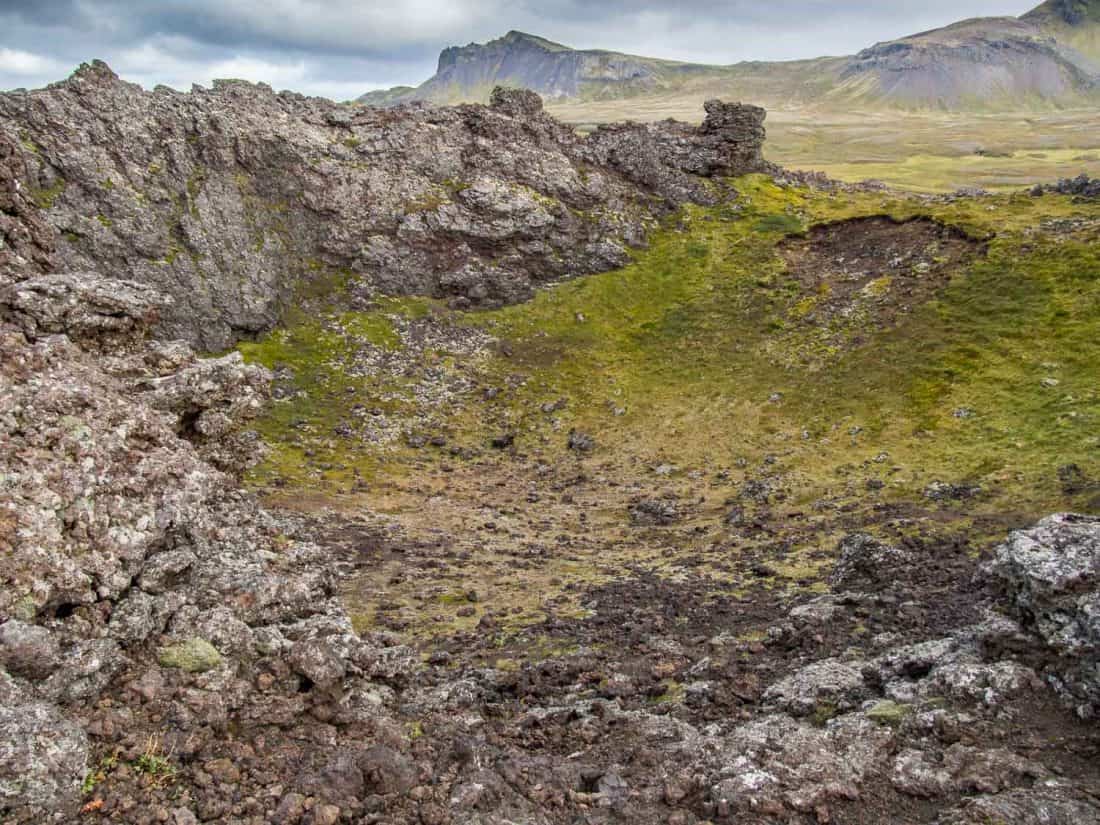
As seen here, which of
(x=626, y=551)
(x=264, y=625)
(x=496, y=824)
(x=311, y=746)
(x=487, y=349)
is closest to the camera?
(x=496, y=824)

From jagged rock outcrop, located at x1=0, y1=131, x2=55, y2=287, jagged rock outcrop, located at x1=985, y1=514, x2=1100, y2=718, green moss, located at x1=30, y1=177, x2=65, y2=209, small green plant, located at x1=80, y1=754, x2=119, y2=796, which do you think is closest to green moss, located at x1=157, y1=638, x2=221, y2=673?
small green plant, located at x1=80, y1=754, x2=119, y2=796

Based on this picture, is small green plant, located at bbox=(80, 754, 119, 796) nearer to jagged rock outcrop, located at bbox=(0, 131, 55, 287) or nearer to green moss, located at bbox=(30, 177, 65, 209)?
jagged rock outcrop, located at bbox=(0, 131, 55, 287)

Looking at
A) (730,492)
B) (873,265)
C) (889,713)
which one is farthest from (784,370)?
(889,713)

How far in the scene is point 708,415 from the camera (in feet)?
189

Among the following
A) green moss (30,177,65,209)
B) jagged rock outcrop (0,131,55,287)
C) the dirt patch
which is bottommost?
the dirt patch

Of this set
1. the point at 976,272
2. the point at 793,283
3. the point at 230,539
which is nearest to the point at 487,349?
the point at 793,283

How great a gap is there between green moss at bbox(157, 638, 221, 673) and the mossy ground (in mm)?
14567

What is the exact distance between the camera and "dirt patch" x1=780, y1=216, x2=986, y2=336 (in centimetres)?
6381

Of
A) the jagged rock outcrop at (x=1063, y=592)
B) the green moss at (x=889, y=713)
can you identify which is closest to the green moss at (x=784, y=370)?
the jagged rock outcrop at (x=1063, y=592)

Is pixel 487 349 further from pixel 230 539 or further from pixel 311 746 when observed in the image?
pixel 311 746

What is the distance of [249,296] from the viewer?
64.8 m

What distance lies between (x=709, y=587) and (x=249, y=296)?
166ft

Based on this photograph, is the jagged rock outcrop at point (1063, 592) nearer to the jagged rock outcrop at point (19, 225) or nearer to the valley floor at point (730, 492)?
the valley floor at point (730, 492)

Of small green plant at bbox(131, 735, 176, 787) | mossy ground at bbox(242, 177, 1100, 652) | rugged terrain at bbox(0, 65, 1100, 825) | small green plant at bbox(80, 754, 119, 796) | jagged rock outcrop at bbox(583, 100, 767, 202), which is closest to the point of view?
small green plant at bbox(80, 754, 119, 796)
